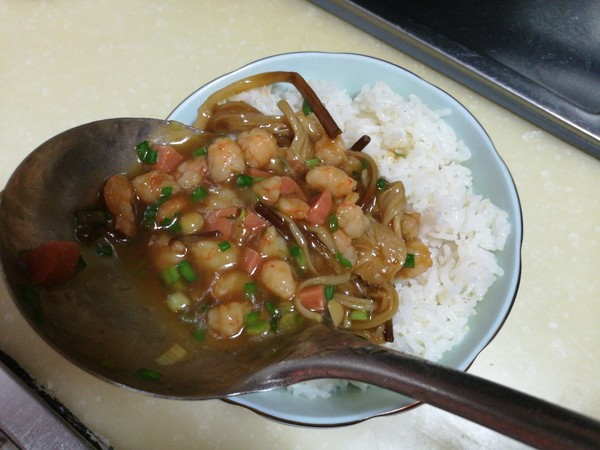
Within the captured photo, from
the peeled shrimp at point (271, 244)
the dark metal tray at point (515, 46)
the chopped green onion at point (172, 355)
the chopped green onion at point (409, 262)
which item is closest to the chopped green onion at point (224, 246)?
the peeled shrimp at point (271, 244)

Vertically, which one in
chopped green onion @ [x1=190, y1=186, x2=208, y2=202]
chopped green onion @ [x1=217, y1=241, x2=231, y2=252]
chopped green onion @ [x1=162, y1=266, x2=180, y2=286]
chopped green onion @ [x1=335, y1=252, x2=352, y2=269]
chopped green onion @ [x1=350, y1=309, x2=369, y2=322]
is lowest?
chopped green onion @ [x1=350, y1=309, x2=369, y2=322]

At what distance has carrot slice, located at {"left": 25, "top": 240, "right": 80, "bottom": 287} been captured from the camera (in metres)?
1.48

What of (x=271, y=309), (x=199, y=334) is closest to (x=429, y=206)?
(x=271, y=309)

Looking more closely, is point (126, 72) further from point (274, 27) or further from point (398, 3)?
point (398, 3)

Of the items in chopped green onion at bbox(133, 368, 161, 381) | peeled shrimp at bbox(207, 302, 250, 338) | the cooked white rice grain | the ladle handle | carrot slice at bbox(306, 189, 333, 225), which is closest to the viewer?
the ladle handle

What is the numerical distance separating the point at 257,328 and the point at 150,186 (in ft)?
2.09

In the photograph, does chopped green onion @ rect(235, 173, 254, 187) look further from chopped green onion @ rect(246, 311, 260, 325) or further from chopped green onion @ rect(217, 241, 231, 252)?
chopped green onion @ rect(246, 311, 260, 325)

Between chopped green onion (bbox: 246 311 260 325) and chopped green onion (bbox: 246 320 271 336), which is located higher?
chopped green onion (bbox: 246 311 260 325)

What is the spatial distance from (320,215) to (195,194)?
0.46 meters

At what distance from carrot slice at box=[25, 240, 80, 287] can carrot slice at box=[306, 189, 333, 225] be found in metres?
0.80

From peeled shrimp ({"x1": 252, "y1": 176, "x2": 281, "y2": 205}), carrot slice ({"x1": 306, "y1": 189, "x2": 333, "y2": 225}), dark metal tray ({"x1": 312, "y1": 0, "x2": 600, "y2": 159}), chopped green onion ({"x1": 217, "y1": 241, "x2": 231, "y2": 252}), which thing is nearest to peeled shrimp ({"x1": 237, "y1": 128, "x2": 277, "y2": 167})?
peeled shrimp ({"x1": 252, "y1": 176, "x2": 281, "y2": 205})

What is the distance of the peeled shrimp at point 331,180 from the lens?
1.87 m

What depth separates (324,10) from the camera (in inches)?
115

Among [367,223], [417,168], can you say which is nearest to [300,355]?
[367,223]
